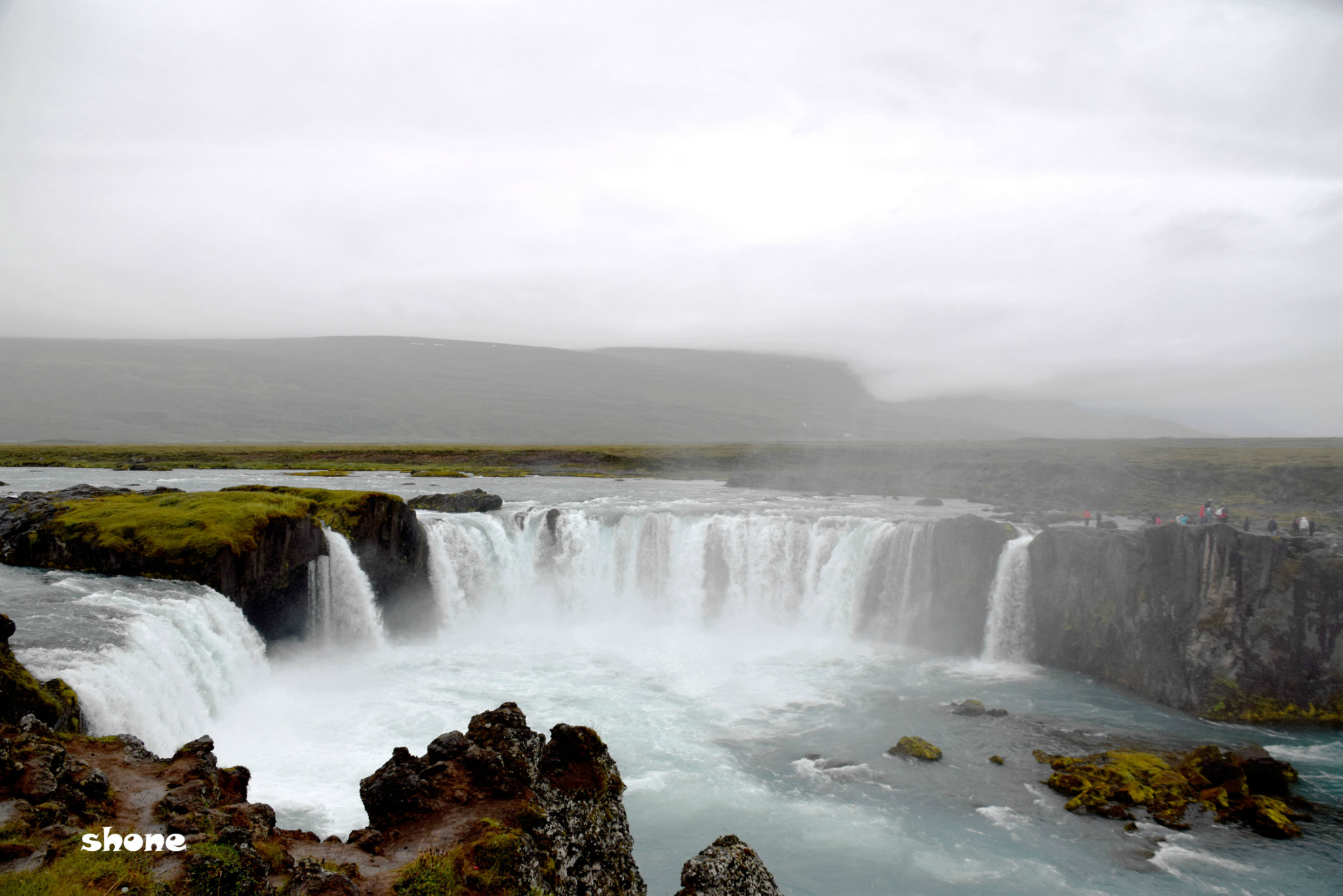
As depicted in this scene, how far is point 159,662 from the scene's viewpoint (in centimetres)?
2130

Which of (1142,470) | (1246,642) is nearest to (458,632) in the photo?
(1246,642)

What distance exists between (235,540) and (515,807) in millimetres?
22465

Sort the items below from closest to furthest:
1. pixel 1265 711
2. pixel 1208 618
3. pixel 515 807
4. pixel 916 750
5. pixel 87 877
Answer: pixel 87 877
pixel 515 807
pixel 916 750
pixel 1265 711
pixel 1208 618

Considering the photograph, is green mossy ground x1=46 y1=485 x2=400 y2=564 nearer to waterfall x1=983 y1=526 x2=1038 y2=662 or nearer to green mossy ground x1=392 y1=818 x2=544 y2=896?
green mossy ground x1=392 y1=818 x2=544 y2=896

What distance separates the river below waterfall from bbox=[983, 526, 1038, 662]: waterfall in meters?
0.16

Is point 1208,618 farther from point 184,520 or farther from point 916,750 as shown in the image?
point 184,520

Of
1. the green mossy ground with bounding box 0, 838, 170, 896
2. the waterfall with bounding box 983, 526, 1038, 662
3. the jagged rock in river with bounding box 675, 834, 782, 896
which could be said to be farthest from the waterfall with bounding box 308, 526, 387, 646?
the waterfall with bounding box 983, 526, 1038, 662

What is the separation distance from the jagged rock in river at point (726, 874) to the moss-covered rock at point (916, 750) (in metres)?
15.6

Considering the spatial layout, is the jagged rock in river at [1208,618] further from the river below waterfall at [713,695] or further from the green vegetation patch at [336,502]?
the green vegetation patch at [336,502]

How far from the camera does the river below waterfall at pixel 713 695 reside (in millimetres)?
19328

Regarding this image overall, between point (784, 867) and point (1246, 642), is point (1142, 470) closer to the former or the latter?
point (1246, 642)

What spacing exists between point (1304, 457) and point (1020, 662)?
6894cm

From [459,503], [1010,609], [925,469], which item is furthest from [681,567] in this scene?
[925,469]

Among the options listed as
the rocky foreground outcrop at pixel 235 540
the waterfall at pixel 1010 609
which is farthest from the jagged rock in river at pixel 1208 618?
the rocky foreground outcrop at pixel 235 540
